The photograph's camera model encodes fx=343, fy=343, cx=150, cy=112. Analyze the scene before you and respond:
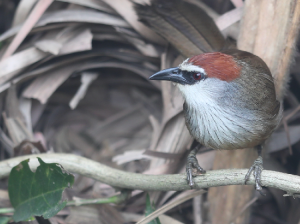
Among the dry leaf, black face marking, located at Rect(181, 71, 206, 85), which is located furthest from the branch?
the dry leaf

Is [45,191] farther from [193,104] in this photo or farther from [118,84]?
[118,84]

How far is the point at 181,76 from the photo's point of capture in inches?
91.4

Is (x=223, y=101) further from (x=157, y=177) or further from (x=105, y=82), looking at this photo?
(x=105, y=82)

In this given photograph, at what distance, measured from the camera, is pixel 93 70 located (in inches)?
145

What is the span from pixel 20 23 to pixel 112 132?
157 cm

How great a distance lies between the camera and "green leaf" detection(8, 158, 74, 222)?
7.54 feet

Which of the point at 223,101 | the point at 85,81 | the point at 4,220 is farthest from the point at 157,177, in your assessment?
the point at 85,81

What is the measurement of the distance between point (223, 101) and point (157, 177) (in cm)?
69

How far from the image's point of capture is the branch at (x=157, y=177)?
204 cm

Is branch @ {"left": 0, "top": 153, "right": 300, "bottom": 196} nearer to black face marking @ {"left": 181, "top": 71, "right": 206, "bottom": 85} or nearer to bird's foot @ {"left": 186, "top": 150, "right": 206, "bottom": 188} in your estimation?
bird's foot @ {"left": 186, "top": 150, "right": 206, "bottom": 188}

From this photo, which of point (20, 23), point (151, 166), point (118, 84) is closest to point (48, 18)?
point (20, 23)

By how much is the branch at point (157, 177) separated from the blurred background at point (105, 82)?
0.39 m

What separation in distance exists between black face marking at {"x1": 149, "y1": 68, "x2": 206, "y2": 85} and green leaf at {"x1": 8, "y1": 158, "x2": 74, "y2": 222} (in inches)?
36.2

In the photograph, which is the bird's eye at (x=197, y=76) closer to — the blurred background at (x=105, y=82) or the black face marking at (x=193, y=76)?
the black face marking at (x=193, y=76)
